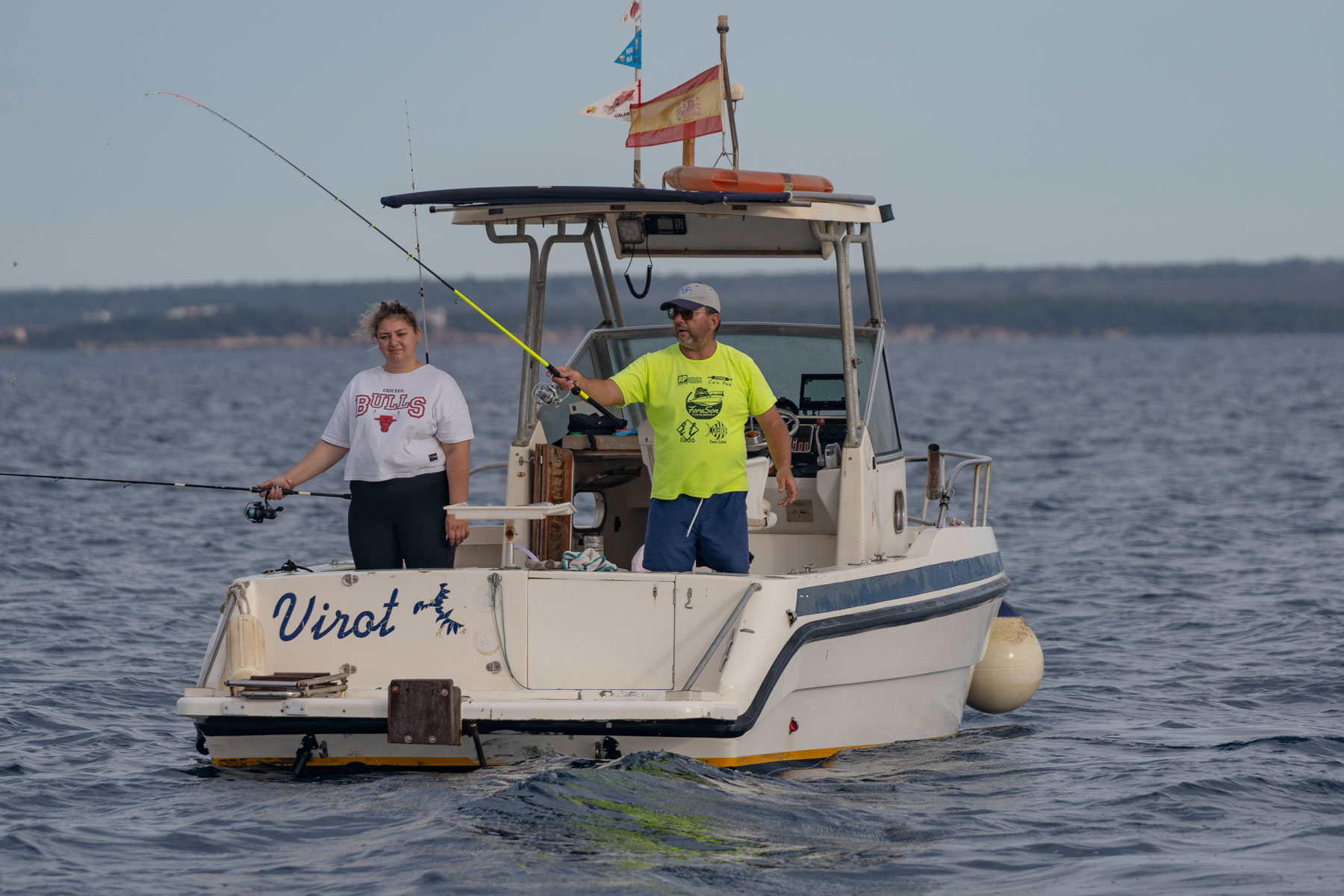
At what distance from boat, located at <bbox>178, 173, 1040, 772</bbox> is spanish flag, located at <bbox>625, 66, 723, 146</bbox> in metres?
0.40

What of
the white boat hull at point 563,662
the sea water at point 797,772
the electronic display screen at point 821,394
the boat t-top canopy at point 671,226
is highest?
the boat t-top canopy at point 671,226

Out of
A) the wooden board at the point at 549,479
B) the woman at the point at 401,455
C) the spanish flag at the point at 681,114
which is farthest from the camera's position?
the spanish flag at the point at 681,114

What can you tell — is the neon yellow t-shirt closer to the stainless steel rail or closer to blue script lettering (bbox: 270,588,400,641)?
the stainless steel rail

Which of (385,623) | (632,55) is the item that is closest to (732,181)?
(632,55)

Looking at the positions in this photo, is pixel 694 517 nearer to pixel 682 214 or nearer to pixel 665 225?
pixel 682 214

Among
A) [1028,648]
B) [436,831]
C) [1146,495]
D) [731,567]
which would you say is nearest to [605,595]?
[731,567]

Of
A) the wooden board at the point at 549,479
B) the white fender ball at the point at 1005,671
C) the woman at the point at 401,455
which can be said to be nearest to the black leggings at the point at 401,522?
the woman at the point at 401,455

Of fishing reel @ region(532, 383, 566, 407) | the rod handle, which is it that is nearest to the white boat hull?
fishing reel @ region(532, 383, 566, 407)

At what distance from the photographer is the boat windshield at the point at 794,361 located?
8.02 meters

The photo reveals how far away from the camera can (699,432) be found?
6.39 meters

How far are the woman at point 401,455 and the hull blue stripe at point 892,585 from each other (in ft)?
4.69

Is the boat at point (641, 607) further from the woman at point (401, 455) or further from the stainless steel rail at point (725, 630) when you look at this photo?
the woman at point (401, 455)

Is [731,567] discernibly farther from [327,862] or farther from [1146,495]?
[1146,495]

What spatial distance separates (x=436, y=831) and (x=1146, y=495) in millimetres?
16164
